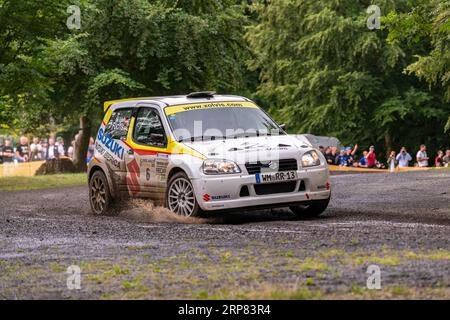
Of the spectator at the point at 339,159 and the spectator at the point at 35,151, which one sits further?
the spectator at the point at 35,151

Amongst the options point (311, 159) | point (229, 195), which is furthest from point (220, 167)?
point (311, 159)

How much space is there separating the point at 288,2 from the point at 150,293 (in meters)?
46.9

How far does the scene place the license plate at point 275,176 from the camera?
14312 mm

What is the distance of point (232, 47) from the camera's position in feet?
131

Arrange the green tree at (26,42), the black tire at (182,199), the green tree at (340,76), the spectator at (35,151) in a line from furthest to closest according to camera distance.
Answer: the spectator at (35,151) < the green tree at (340,76) < the green tree at (26,42) < the black tire at (182,199)

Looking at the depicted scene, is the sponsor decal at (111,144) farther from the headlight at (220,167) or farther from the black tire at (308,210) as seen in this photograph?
Result: the black tire at (308,210)

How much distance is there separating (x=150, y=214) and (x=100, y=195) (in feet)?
6.40

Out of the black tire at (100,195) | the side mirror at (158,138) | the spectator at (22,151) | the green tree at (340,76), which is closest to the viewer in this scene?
the side mirror at (158,138)

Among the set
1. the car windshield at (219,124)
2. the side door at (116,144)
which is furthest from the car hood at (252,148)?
the side door at (116,144)

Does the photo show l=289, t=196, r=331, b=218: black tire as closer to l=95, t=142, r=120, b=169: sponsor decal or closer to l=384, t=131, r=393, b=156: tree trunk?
l=95, t=142, r=120, b=169: sponsor decal

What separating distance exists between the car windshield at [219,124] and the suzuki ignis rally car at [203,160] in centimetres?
1

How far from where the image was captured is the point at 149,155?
1570cm

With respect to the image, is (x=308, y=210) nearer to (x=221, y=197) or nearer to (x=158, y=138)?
(x=221, y=197)

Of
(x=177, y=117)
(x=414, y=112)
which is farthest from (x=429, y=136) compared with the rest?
(x=177, y=117)
